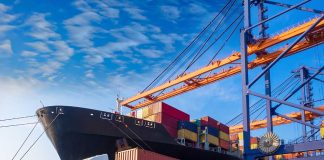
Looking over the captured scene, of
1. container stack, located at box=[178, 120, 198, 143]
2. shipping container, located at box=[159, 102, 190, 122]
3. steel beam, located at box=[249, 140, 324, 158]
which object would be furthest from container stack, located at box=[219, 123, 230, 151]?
steel beam, located at box=[249, 140, 324, 158]

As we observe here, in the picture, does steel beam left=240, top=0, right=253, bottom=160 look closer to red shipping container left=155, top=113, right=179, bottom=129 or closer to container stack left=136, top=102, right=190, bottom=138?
container stack left=136, top=102, right=190, bottom=138

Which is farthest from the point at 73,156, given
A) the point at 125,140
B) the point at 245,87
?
the point at 245,87

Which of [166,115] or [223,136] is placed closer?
[166,115]

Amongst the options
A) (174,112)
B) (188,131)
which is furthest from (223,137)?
(174,112)

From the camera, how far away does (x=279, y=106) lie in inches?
1121

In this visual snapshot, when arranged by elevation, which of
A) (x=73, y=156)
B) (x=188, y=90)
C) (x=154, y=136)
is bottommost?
(x=73, y=156)

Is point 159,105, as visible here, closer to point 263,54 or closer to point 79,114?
point 79,114

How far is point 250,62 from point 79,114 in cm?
1505

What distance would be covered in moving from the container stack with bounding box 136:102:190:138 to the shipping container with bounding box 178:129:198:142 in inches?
14.4

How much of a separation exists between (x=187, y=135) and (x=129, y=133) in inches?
182

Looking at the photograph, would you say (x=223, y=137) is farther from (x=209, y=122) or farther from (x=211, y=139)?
(x=211, y=139)

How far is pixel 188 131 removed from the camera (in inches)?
1112

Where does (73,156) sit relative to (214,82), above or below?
below

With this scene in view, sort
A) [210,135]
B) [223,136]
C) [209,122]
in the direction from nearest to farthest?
[210,135] < [209,122] < [223,136]
